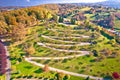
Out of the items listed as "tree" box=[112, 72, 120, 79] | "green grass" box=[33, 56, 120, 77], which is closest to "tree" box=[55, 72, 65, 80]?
"green grass" box=[33, 56, 120, 77]

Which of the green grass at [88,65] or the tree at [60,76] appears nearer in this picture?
the tree at [60,76]

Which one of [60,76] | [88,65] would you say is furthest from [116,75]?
[60,76]

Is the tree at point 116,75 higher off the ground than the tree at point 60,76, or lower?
lower

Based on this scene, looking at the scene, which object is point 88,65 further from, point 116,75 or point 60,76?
point 60,76

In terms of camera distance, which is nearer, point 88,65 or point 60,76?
point 60,76

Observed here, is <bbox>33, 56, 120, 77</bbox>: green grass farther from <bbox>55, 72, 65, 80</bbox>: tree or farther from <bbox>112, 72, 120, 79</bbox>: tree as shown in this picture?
<bbox>55, 72, 65, 80</bbox>: tree

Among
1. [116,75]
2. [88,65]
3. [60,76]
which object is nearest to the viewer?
[60,76]

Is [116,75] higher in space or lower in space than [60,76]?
lower

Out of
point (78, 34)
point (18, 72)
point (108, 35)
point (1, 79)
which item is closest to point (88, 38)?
point (78, 34)

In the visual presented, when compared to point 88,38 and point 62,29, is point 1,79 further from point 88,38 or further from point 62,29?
point 62,29

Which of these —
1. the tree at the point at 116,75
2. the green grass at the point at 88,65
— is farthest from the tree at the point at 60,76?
the tree at the point at 116,75

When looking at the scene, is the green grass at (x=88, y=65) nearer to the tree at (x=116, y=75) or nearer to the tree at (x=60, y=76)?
the tree at (x=116, y=75)
